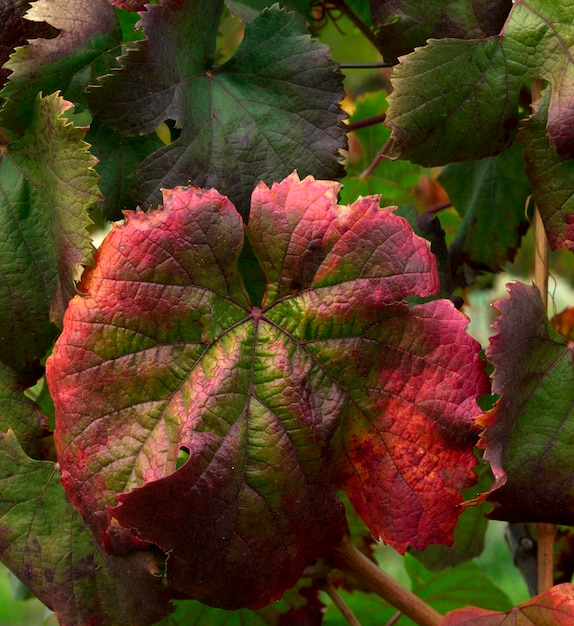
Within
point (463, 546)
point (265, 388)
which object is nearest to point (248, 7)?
point (265, 388)

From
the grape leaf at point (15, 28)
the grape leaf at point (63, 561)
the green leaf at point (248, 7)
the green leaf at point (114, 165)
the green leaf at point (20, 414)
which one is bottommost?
the grape leaf at point (63, 561)

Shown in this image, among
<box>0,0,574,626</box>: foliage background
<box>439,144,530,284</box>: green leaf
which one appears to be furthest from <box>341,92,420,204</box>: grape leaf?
<box>439,144,530,284</box>: green leaf

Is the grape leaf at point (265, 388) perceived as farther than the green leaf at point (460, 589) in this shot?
No

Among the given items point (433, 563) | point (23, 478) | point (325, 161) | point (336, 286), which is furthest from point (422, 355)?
point (433, 563)

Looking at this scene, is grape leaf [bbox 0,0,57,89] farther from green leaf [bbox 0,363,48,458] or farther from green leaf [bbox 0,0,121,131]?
green leaf [bbox 0,363,48,458]

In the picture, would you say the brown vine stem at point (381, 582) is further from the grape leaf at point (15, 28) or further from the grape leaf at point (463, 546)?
the grape leaf at point (15, 28)

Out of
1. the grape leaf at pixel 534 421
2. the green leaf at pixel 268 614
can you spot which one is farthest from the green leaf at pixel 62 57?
the green leaf at pixel 268 614
